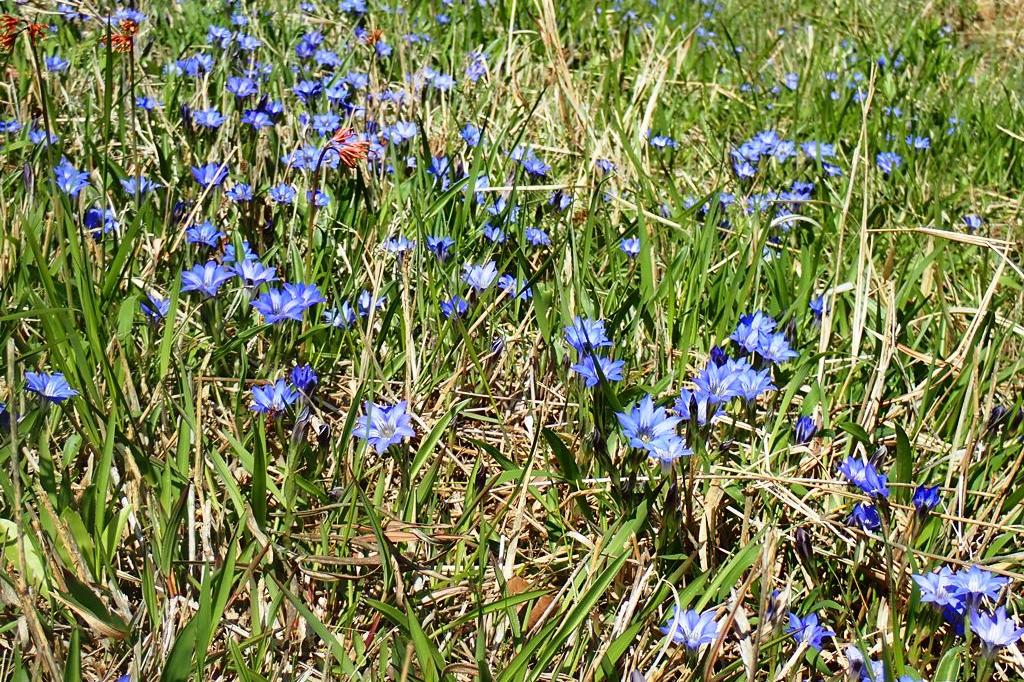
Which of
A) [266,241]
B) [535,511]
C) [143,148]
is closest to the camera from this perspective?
[535,511]

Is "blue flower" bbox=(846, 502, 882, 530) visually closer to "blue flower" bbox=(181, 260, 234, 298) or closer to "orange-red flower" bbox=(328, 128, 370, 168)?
"orange-red flower" bbox=(328, 128, 370, 168)

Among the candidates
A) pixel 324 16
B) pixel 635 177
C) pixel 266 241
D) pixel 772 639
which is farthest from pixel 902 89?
pixel 772 639

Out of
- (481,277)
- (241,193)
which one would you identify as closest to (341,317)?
(481,277)

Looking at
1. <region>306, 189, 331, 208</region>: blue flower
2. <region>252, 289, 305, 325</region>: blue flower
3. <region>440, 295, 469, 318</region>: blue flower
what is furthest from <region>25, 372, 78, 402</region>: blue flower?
<region>306, 189, 331, 208</region>: blue flower

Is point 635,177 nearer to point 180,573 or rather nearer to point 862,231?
point 862,231

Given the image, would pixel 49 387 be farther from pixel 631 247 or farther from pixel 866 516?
pixel 631 247
